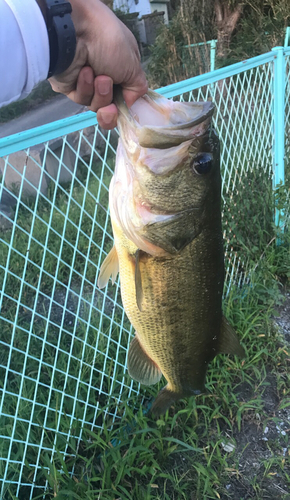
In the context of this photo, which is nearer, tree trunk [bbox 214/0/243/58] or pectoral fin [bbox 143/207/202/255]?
pectoral fin [bbox 143/207/202/255]

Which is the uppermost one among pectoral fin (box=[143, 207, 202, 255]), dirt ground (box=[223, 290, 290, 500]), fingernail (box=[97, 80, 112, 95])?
fingernail (box=[97, 80, 112, 95])

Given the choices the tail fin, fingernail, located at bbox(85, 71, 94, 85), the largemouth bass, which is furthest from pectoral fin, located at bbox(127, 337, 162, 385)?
fingernail, located at bbox(85, 71, 94, 85)

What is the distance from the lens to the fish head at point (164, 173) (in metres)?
1.19

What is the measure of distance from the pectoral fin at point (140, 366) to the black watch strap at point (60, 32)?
3.68 feet

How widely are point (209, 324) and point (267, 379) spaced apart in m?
1.36

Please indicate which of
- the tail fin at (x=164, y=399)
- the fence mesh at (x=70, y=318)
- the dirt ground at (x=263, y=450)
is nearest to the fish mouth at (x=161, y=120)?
the fence mesh at (x=70, y=318)

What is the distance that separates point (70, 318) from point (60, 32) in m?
2.42

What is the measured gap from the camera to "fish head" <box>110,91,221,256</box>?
1.19 m

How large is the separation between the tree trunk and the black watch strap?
946cm

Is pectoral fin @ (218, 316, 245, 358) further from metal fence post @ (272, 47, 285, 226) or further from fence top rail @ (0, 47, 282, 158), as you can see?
metal fence post @ (272, 47, 285, 226)

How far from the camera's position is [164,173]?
4.06 feet

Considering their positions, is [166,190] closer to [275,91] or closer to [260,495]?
[260,495]

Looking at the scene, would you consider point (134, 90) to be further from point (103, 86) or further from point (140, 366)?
point (140, 366)

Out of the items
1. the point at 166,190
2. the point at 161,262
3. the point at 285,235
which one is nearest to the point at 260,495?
the point at 161,262
